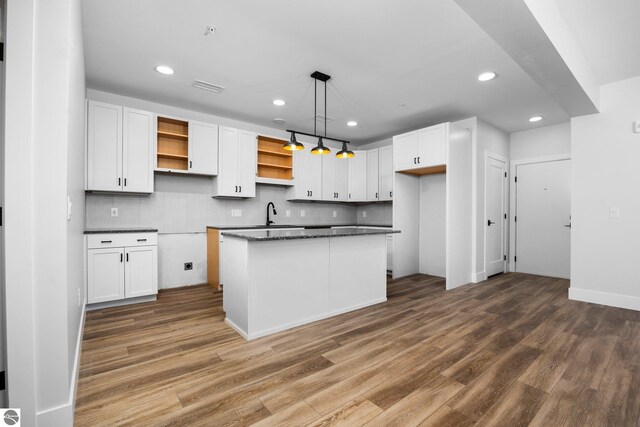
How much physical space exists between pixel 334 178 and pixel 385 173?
41.7 inches

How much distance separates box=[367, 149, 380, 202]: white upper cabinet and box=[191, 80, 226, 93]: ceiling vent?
3456 mm

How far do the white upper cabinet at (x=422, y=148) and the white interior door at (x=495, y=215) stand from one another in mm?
1311

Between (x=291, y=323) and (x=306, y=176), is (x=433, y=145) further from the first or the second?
(x=291, y=323)

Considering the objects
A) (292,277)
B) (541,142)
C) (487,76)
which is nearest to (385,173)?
(487,76)

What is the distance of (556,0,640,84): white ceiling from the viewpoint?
2436 millimetres

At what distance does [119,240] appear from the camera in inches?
142

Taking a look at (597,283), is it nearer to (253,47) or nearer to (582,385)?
(582,385)

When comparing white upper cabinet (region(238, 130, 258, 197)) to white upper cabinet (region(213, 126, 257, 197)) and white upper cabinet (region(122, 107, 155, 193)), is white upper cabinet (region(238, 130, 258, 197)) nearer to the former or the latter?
white upper cabinet (region(213, 126, 257, 197))

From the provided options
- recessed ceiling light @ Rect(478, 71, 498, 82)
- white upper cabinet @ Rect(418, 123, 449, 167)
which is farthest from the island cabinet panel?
recessed ceiling light @ Rect(478, 71, 498, 82)

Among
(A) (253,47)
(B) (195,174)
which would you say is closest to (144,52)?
(A) (253,47)

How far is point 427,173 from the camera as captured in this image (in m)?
5.56

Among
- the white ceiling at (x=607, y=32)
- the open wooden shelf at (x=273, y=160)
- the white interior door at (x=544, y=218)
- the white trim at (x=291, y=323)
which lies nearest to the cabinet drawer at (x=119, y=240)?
the white trim at (x=291, y=323)

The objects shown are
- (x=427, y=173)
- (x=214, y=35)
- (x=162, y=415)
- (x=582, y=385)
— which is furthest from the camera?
(x=427, y=173)

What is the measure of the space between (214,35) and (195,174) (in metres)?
2.36
